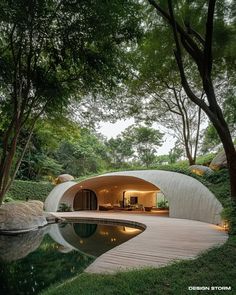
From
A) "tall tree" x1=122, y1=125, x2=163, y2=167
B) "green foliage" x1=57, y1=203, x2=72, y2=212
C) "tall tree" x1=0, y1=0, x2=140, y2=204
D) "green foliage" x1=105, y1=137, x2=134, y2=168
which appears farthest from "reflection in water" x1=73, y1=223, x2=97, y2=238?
"green foliage" x1=105, y1=137, x2=134, y2=168

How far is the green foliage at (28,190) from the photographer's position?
16.0 meters

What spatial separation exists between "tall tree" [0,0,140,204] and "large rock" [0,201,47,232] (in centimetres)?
330

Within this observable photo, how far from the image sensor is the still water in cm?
487

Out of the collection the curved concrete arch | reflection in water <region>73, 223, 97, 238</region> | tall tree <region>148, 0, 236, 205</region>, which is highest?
A: tall tree <region>148, 0, 236, 205</region>

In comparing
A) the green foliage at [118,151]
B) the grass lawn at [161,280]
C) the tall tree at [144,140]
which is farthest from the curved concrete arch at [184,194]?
the green foliage at [118,151]

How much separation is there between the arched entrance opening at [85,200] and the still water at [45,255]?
8.63m

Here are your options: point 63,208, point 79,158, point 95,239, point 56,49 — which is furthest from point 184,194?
point 79,158

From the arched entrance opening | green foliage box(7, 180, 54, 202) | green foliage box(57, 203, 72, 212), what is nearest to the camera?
green foliage box(7, 180, 54, 202)

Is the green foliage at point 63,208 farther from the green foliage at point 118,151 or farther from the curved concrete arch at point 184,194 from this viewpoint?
the green foliage at point 118,151

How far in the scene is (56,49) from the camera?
6.31 m

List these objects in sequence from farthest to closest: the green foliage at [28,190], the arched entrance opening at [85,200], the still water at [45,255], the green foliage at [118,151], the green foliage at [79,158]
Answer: the green foliage at [118,151]
the green foliage at [79,158]
the arched entrance opening at [85,200]
the green foliage at [28,190]
the still water at [45,255]

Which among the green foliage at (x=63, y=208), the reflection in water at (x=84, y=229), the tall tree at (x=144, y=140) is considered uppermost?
the tall tree at (x=144, y=140)

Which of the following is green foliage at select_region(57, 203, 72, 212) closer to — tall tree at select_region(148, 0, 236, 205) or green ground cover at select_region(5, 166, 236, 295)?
tall tree at select_region(148, 0, 236, 205)

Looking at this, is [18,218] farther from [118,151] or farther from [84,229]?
[118,151]
